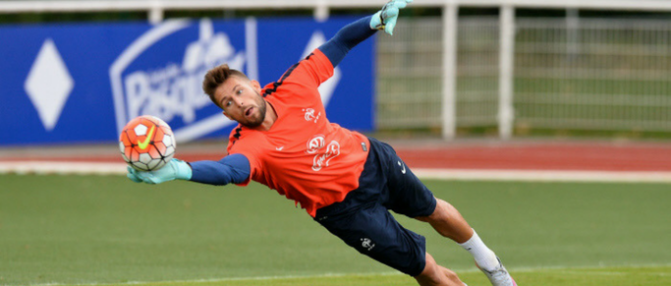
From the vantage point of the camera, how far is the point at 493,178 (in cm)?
1370

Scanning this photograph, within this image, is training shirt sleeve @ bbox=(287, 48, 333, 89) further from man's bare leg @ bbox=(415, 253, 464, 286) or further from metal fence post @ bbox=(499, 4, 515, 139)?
metal fence post @ bbox=(499, 4, 515, 139)

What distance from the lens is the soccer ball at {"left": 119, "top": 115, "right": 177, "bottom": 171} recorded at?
15.7 ft

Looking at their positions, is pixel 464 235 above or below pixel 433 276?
above

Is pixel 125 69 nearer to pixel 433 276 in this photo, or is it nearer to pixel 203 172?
pixel 433 276

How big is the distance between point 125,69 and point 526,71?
698 cm

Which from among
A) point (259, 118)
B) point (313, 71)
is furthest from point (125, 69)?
point (259, 118)

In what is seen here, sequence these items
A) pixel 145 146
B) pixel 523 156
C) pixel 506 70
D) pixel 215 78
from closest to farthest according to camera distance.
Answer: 1. pixel 145 146
2. pixel 215 78
3. pixel 523 156
4. pixel 506 70

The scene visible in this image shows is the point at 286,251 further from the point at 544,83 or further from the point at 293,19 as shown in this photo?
the point at 544,83

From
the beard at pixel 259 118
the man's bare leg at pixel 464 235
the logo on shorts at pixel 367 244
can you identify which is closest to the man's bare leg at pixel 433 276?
the man's bare leg at pixel 464 235

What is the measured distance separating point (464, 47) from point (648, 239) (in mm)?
7887

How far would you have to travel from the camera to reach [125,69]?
15.1m

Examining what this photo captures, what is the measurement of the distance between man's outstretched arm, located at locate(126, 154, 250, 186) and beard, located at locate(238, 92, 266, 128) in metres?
0.28

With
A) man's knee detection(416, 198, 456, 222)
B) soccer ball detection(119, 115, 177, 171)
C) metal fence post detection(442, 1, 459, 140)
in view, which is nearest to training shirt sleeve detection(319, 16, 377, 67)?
man's knee detection(416, 198, 456, 222)

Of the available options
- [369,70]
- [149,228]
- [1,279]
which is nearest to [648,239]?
[149,228]
